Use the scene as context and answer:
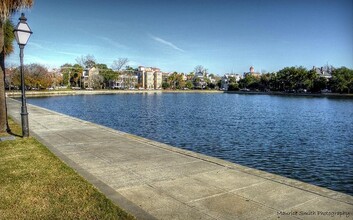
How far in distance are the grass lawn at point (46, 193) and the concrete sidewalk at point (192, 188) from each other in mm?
337

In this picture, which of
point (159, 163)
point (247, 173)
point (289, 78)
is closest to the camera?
point (247, 173)

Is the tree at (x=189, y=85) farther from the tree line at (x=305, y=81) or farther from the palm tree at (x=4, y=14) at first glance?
the palm tree at (x=4, y=14)

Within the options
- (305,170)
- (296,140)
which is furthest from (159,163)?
(296,140)

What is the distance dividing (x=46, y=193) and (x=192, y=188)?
2.97m

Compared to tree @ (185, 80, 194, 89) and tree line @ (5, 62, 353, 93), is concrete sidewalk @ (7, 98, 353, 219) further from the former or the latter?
tree @ (185, 80, 194, 89)

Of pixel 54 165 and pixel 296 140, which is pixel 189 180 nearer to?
pixel 54 165

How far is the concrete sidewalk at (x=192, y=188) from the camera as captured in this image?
5.27 m

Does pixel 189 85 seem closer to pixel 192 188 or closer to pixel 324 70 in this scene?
pixel 324 70

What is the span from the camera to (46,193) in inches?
237

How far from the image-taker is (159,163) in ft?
28.3

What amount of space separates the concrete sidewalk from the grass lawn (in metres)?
0.34

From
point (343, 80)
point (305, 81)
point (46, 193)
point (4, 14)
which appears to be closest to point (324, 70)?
point (305, 81)

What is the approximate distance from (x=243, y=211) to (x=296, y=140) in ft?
48.0

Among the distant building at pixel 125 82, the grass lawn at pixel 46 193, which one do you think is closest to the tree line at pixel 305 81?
the distant building at pixel 125 82
